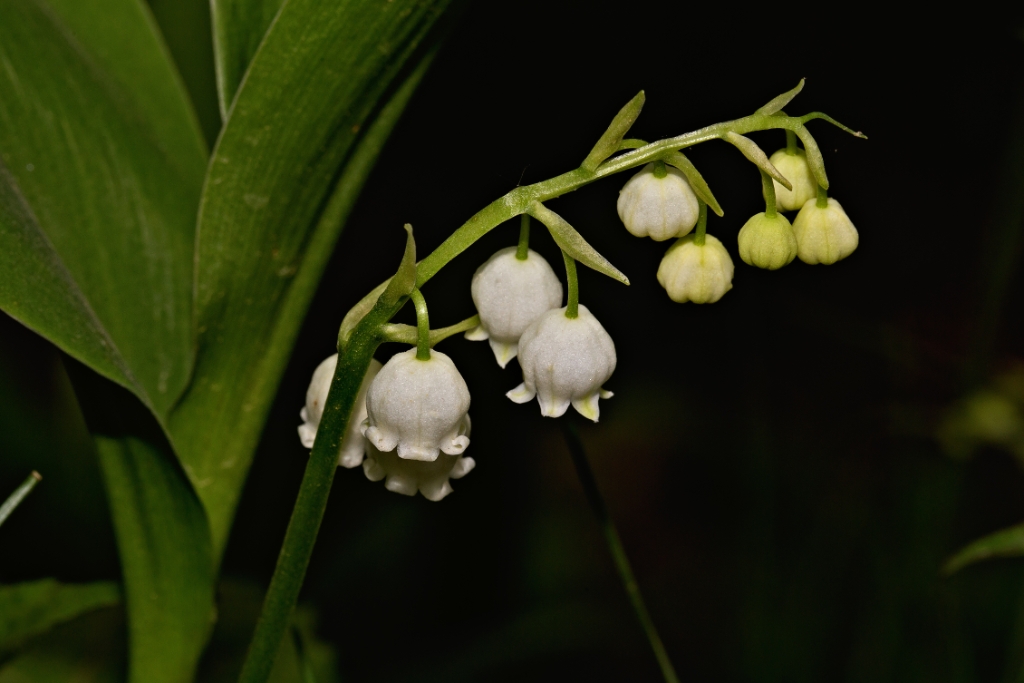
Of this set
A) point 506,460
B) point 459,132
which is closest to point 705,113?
point 459,132

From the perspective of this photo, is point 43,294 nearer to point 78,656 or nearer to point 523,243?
point 523,243

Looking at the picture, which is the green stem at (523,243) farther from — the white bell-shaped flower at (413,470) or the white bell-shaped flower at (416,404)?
the white bell-shaped flower at (413,470)

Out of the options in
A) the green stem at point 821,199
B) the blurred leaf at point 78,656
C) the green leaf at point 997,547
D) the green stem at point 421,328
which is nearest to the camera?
the green stem at point 421,328

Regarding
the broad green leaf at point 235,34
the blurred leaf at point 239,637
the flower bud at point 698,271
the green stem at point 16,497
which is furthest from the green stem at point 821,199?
the blurred leaf at point 239,637

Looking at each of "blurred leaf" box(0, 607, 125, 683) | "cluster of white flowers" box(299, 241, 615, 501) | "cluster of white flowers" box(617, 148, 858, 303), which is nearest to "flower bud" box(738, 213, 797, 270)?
"cluster of white flowers" box(617, 148, 858, 303)

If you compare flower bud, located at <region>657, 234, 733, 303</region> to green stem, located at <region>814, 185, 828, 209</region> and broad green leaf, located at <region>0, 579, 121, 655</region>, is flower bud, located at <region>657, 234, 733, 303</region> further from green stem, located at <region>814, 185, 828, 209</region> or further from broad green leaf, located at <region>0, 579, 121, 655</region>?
broad green leaf, located at <region>0, 579, 121, 655</region>

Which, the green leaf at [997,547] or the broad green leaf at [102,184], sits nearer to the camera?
the broad green leaf at [102,184]

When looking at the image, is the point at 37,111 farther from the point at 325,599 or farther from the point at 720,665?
the point at 720,665
